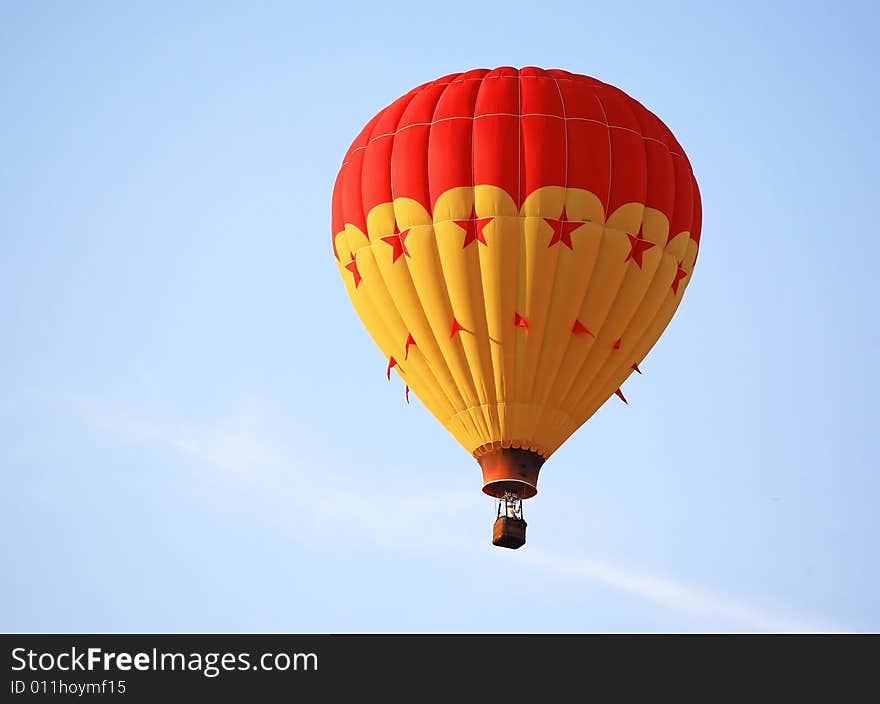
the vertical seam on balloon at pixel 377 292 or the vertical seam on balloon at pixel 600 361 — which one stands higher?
the vertical seam on balloon at pixel 377 292

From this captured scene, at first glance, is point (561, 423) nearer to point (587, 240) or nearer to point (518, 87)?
point (587, 240)

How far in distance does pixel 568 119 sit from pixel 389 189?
8.62ft

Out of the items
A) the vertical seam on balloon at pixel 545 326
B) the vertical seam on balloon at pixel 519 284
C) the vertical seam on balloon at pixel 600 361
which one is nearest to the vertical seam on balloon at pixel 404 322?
the vertical seam on balloon at pixel 519 284

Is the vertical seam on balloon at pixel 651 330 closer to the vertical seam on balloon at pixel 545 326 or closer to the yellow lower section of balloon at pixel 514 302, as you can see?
the yellow lower section of balloon at pixel 514 302

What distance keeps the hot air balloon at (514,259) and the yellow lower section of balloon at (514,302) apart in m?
0.02

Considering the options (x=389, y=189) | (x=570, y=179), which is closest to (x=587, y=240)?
(x=570, y=179)

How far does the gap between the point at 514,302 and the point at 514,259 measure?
576 millimetres

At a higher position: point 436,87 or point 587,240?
point 436,87

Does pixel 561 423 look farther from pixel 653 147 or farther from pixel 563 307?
pixel 653 147

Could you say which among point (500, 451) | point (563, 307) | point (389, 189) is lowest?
point (500, 451)

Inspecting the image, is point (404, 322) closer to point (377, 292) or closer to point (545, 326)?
point (377, 292)

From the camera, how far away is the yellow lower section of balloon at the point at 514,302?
28.5m

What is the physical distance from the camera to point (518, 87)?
29625mm

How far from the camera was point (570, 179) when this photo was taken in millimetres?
28641
